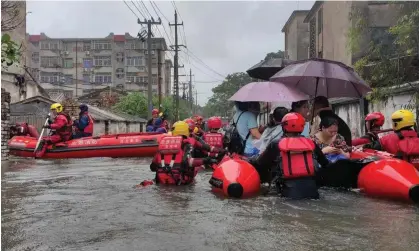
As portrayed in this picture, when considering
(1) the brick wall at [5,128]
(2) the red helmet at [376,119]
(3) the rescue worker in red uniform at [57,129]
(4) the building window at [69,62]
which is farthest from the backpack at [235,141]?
(4) the building window at [69,62]

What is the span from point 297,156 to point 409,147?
1.80 meters

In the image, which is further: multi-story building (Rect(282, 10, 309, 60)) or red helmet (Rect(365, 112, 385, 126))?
multi-story building (Rect(282, 10, 309, 60))

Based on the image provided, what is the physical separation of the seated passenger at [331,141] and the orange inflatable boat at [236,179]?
40.2 inches

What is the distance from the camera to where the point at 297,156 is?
5.61 meters

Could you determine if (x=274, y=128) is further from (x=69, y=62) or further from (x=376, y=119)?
(x=69, y=62)

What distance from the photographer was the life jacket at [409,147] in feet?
20.5

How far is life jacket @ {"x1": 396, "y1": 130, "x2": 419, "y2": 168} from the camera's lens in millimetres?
6258

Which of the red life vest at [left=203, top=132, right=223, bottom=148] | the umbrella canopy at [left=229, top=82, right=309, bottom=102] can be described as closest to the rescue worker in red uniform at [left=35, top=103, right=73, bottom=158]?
the red life vest at [left=203, top=132, right=223, bottom=148]

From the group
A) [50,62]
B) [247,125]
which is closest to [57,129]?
[247,125]

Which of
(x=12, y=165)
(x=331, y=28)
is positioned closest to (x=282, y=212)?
(x=12, y=165)

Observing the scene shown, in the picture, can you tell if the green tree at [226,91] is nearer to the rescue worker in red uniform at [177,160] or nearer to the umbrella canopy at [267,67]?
the umbrella canopy at [267,67]

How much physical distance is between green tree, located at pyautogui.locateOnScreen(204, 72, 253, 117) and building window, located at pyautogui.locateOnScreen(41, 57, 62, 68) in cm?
2428

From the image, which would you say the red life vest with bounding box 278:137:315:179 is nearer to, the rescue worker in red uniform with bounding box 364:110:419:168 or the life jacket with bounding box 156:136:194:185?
the rescue worker in red uniform with bounding box 364:110:419:168

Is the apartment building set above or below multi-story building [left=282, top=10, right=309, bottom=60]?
below
